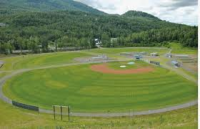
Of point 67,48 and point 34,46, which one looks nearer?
point 34,46

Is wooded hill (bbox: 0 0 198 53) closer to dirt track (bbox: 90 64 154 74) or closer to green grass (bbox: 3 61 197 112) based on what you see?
dirt track (bbox: 90 64 154 74)

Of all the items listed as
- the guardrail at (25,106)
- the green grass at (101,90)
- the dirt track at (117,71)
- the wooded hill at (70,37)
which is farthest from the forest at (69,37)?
the guardrail at (25,106)

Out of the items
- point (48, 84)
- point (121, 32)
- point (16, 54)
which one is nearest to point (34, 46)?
point (16, 54)

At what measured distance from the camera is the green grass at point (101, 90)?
4205 centimetres

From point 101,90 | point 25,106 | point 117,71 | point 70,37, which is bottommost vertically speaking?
point 25,106

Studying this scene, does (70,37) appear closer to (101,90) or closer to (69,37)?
(69,37)

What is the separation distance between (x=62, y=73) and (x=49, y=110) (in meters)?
26.6

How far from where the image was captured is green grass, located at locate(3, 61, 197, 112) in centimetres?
4205

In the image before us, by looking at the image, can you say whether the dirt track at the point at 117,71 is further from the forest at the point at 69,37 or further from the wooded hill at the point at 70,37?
the wooded hill at the point at 70,37

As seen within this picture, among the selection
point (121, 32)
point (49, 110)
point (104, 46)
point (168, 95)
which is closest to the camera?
point (49, 110)

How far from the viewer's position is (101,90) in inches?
1953

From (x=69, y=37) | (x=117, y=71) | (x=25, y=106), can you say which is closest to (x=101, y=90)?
(x=25, y=106)

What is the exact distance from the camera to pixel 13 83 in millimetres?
57406

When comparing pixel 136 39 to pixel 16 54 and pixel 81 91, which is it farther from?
pixel 81 91
